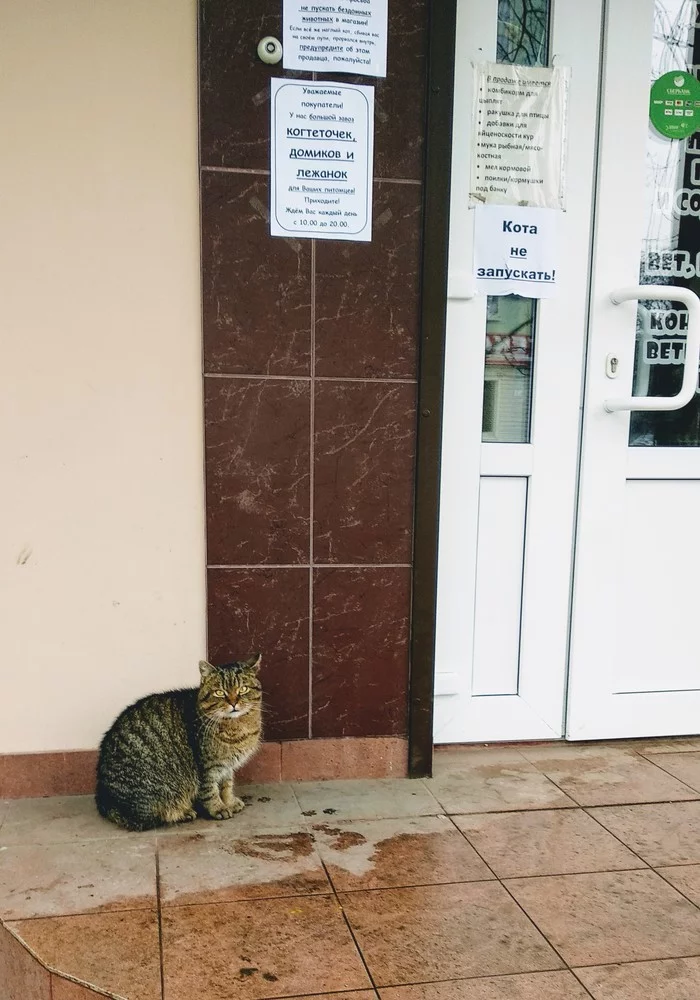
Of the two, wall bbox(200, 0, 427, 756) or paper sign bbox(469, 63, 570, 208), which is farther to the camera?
paper sign bbox(469, 63, 570, 208)

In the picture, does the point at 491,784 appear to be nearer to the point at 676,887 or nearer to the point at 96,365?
the point at 676,887

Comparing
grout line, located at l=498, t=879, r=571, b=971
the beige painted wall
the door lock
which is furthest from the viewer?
the door lock

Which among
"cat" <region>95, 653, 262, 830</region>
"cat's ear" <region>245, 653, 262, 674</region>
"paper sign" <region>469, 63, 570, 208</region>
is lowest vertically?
"cat" <region>95, 653, 262, 830</region>

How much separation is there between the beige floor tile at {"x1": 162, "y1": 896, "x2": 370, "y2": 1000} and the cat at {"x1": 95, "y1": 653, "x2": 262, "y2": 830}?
39 centimetres

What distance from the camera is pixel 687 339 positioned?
2.48 metres

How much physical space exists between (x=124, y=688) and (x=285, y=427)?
0.90 meters

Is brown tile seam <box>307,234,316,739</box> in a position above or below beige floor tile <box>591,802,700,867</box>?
above

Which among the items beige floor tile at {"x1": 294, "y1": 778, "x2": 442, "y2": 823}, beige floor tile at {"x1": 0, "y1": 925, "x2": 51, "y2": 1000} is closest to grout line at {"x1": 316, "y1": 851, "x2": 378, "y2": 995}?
beige floor tile at {"x1": 294, "y1": 778, "x2": 442, "y2": 823}

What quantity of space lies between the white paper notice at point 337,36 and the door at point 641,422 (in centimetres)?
76

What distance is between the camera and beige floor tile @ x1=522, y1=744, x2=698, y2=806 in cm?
240

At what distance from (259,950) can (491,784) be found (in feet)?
3.25

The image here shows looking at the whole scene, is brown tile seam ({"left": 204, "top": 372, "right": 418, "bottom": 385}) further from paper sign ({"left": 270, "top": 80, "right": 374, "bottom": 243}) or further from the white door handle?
the white door handle

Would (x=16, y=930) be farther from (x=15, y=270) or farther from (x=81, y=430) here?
(x=15, y=270)

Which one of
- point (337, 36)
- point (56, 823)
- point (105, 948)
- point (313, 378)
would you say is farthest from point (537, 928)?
point (337, 36)
